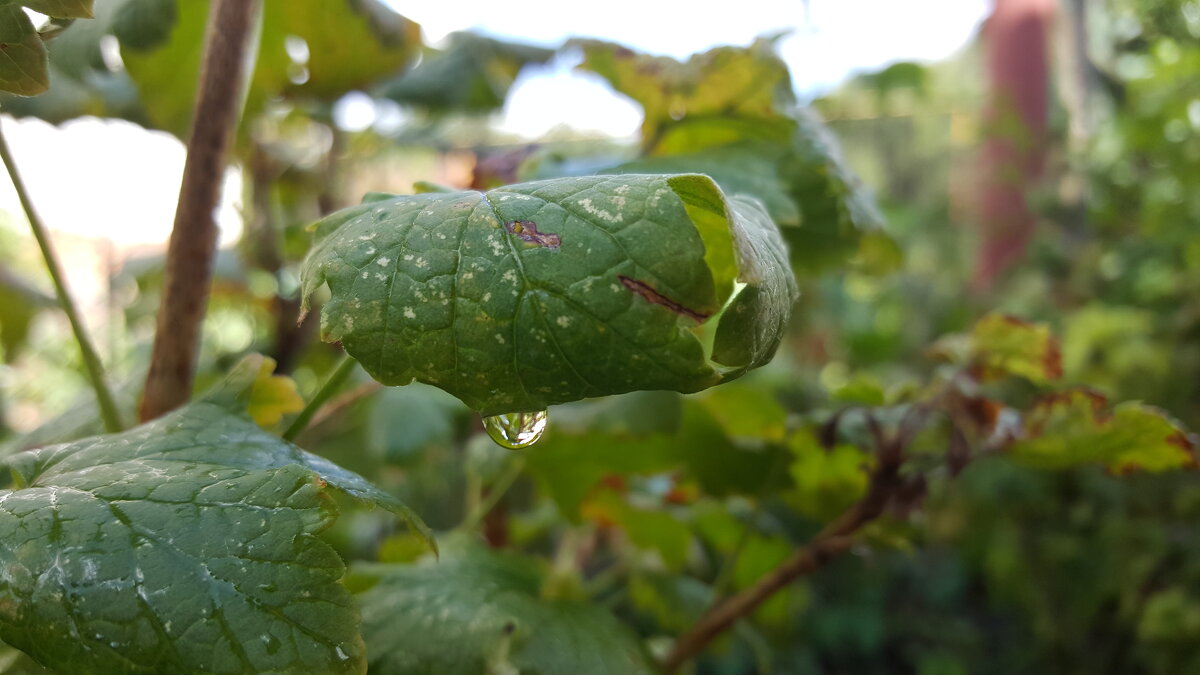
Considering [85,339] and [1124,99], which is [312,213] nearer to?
[85,339]

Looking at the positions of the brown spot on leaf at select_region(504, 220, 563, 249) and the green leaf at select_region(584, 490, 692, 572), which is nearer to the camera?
the brown spot on leaf at select_region(504, 220, 563, 249)

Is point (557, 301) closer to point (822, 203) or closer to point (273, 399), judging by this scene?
point (273, 399)

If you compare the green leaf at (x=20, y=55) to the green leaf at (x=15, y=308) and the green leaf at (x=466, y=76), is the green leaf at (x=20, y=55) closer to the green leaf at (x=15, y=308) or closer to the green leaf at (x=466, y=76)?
the green leaf at (x=466, y=76)

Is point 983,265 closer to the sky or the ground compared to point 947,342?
closer to the ground

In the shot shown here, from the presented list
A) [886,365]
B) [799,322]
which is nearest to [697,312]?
[799,322]

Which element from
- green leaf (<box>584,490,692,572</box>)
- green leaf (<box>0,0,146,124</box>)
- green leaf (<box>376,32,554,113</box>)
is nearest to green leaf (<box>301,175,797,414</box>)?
green leaf (<box>0,0,146,124</box>)

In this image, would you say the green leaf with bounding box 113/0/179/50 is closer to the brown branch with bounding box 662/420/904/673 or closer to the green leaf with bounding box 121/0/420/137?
the green leaf with bounding box 121/0/420/137
